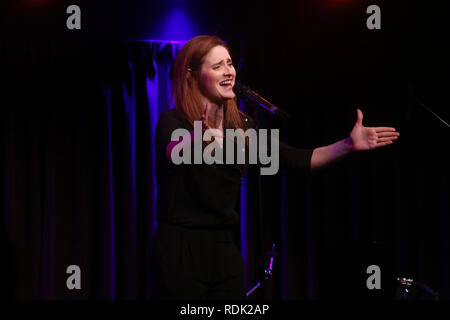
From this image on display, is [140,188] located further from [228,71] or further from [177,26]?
[228,71]

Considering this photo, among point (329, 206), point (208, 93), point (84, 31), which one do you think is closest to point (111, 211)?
point (84, 31)

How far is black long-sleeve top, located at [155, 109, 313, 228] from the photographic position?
5.54 feet

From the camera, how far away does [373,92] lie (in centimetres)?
375

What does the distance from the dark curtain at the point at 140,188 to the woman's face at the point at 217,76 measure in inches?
69.7

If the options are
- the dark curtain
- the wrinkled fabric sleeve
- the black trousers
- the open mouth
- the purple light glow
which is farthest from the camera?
the dark curtain

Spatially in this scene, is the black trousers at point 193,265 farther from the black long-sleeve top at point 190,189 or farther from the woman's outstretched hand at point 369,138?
the woman's outstretched hand at point 369,138

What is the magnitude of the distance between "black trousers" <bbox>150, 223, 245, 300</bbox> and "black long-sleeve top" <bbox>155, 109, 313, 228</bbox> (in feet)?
0.13

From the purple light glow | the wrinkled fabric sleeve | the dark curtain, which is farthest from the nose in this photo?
the dark curtain

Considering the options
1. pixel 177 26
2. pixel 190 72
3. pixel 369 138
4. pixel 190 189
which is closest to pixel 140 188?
pixel 177 26

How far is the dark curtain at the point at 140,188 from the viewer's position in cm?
353

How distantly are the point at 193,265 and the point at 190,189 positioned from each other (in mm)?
253

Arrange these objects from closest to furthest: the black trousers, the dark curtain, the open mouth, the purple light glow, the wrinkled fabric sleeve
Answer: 1. the black trousers
2. the open mouth
3. the wrinkled fabric sleeve
4. the purple light glow
5. the dark curtain

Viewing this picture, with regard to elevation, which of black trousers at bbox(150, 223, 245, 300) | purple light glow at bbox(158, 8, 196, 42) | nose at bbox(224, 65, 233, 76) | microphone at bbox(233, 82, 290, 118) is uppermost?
purple light glow at bbox(158, 8, 196, 42)

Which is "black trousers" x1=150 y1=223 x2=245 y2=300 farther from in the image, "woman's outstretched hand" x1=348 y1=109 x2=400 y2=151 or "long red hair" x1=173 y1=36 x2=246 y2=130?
"woman's outstretched hand" x1=348 y1=109 x2=400 y2=151
